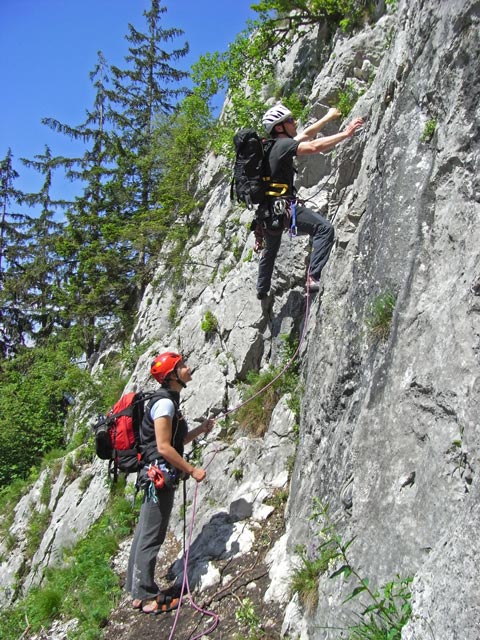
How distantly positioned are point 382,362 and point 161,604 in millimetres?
3261

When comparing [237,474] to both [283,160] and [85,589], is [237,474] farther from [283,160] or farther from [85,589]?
[283,160]

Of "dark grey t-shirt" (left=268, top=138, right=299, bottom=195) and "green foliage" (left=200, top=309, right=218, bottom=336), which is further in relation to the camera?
"green foliage" (left=200, top=309, right=218, bottom=336)

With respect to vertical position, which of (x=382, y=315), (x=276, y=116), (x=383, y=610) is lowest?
(x=383, y=610)

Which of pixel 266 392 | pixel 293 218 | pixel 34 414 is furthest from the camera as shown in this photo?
pixel 34 414

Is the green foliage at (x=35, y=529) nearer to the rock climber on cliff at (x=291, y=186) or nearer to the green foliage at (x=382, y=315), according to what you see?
the rock climber on cliff at (x=291, y=186)

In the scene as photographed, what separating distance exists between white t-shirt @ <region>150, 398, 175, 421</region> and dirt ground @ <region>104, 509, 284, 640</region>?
156cm

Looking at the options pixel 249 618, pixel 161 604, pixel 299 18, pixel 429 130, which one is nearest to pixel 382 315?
pixel 429 130

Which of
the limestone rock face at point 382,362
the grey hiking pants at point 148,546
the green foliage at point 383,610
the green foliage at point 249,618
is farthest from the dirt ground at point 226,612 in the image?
the green foliage at point 383,610

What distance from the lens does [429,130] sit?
474cm

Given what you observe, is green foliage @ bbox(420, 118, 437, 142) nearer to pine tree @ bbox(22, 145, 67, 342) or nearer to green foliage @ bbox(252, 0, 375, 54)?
green foliage @ bbox(252, 0, 375, 54)

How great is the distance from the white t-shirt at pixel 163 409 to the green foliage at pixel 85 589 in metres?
2.15

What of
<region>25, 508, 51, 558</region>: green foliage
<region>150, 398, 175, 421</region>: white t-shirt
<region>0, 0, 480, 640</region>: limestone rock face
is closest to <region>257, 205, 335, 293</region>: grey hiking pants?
<region>0, 0, 480, 640</region>: limestone rock face

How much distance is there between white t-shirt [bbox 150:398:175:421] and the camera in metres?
5.36

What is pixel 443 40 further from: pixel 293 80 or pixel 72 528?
pixel 72 528
